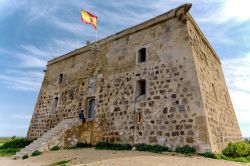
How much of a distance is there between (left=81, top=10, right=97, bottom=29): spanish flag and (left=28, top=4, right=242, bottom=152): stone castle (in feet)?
5.74

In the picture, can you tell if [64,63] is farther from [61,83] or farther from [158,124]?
[158,124]

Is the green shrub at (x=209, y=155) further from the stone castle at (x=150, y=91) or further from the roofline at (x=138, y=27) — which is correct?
the roofline at (x=138, y=27)

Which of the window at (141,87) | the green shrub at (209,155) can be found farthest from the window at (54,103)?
the green shrub at (209,155)

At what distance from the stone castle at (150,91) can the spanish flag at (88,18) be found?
1751 millimetres

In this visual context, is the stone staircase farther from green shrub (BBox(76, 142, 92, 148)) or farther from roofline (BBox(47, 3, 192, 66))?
roofline (BBox(47, 3, 192, 66))

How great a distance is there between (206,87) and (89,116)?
24.0ft

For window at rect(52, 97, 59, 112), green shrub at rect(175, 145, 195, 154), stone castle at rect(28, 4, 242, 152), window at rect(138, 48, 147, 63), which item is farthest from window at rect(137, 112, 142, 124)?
window at rect(52, 97, 59, 112)

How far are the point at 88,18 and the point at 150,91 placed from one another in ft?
25.4

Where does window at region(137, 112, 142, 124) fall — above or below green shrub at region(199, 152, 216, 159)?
above

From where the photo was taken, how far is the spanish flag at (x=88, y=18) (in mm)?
15211

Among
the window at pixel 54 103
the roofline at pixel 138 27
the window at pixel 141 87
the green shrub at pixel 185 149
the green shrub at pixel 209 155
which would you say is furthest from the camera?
the window at pixel 54 103

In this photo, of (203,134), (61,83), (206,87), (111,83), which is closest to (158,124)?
(203,134)

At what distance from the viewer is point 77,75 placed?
625 inches

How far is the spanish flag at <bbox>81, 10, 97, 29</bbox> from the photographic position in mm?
15211
